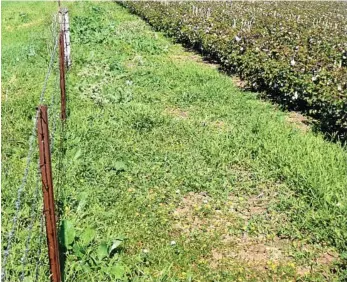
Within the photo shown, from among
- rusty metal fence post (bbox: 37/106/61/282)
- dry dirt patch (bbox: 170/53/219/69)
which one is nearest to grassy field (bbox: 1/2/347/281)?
rusty metal fence post (bbox: 37/106/61/282)

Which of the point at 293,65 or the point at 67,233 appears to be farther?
the point at 293,65

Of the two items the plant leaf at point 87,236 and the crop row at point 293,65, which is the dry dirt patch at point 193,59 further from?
the plant leaf at point 87,236

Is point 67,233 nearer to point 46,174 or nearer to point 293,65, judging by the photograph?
point 46,174

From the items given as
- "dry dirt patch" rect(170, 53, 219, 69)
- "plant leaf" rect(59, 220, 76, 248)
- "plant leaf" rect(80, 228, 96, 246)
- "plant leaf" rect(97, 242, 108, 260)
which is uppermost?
"plant leaf" rect(59, 220, 76, 248)

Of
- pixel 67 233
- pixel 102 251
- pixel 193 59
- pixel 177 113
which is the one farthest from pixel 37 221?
pixel 193 59

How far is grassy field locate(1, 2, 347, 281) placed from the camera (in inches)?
162

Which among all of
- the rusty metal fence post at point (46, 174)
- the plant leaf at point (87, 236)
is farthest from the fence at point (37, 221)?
the plant leaf at point (87, 236)

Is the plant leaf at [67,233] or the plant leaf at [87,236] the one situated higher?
the plant leaf at [67,233]

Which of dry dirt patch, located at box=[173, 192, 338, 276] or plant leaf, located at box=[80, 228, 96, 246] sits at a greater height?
plant leaf, located at box=[80, 228, 96, 246]

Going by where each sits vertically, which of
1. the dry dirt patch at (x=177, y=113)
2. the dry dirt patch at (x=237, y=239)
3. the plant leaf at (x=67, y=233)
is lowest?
the dry dirt patch at (x=237, y=239)

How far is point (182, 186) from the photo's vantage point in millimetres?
5504

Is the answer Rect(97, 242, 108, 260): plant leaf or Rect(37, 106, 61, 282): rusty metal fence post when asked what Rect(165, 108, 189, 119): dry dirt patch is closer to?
Rect(97, 242, 108, 260): plant leaf

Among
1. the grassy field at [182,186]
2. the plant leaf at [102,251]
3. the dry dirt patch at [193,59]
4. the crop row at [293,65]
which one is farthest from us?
the dry dirt patch at [193,59]

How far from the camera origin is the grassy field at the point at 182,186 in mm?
4125
